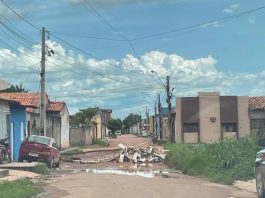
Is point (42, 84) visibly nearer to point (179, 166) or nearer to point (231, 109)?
point (179, 166)

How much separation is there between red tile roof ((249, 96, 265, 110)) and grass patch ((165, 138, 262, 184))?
43495 mm

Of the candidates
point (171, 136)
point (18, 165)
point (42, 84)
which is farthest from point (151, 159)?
point (171, 136)

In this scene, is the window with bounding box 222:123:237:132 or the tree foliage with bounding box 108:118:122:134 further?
the tree foliage with bounding box 108:118:122:134

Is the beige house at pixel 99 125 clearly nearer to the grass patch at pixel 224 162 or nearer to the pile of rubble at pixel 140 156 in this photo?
the pile of rubble at pixel 140 156

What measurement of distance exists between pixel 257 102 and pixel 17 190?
197ft

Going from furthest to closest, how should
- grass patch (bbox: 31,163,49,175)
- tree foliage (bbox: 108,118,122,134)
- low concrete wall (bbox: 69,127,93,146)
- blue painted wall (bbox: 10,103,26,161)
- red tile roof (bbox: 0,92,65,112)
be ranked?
1. tree foliage (bbox: 108,118,122,134)
2. low concrete wall (bbox: 69,127,93,146)
3. red tile roof (bbox: 0,92,65,112)
4. blue painted wall (bbox: 10,103,26,161)
5. grass patch (bbox: 31,163,49,175)

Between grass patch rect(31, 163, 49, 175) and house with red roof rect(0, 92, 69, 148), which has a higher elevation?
house with red roof rect(0, 92, 69, 148)

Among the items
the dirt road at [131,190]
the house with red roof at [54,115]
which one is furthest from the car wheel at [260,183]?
the house with red roof at [54,115]

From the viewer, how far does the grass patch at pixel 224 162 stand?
849 inches

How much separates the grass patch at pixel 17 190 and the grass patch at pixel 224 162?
24.2 ft

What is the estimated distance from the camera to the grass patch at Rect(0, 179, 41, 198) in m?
14.6

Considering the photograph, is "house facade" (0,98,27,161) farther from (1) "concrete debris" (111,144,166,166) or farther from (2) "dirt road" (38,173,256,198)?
(2) "dirt road" (38,173,256,198)

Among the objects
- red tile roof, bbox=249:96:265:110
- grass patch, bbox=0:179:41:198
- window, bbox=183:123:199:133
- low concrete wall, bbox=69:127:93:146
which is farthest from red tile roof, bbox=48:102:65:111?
grass patch, bbox=0:179:41:198

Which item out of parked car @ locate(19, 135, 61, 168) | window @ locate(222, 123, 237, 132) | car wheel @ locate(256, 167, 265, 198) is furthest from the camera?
window @ locate(222, 123, 237, 132)
